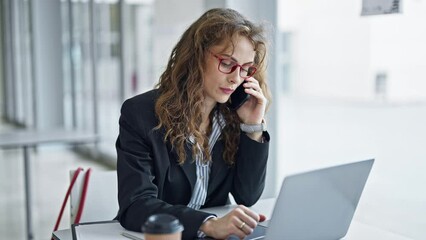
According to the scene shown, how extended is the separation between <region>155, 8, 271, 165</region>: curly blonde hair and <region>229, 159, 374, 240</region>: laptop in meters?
0.46

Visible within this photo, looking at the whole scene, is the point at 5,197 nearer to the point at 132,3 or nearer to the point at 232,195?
the point at 132,3

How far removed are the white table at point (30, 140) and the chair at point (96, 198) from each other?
1.71 m

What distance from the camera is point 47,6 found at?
784 centimetres

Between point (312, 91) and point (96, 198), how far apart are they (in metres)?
2.12

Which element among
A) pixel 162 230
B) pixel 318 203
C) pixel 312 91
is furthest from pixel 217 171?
pixel 312 91

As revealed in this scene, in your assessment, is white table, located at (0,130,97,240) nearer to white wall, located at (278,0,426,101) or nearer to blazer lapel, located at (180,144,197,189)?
white wall, located at (278,0,426,101)

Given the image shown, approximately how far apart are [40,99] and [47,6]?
127 centimetres

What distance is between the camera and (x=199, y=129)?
2.02 meters

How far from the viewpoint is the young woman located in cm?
184

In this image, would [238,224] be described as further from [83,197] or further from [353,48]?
[353,48]

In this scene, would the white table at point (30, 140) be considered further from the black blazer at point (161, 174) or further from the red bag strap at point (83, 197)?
the black blazer at point (161, 174)

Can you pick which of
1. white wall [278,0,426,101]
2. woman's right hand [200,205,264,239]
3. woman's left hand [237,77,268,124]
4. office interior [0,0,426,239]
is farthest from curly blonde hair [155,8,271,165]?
white wall [278,0,426,101]

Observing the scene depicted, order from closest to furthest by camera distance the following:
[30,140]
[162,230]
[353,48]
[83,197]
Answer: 1. [162,230]
2. [83,197]
3. [353,48]
4. [30,140]

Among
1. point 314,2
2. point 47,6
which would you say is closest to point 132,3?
point 47,6
